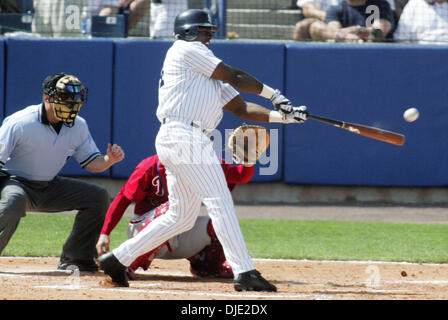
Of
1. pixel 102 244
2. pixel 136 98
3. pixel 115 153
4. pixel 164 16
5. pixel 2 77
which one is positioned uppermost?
pixel 164 16

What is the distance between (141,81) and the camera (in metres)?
9.55

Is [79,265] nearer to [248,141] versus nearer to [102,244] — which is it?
[102,244]

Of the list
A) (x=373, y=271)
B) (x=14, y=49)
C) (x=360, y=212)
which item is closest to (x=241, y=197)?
(x=360, y=212)

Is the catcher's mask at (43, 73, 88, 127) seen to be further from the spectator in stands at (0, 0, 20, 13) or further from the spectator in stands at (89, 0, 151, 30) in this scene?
the spectator in stands at (0, 0, 20, 13)

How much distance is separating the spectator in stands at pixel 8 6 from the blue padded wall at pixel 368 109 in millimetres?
3724

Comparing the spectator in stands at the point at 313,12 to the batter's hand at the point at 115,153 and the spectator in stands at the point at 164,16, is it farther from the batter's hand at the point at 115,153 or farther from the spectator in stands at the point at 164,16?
the batter's hand at the point at 115,153

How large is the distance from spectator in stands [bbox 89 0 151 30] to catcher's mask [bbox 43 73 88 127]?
4922 mm

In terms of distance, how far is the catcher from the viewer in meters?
4.89

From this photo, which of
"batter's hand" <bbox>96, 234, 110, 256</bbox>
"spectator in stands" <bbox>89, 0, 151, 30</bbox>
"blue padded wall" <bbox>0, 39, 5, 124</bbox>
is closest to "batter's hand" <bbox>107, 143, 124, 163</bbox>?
"batter's hand" <bbox>96, 234, 110, 256</bbox>

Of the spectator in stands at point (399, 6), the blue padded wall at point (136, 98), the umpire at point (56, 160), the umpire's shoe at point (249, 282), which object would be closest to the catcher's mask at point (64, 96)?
the umpire at point (56, 160)

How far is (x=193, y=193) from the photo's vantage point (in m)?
4.34

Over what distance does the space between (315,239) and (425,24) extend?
3.92m

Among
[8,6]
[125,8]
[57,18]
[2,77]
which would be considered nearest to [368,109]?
[125,8]

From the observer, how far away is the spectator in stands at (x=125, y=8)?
33.0 ft
